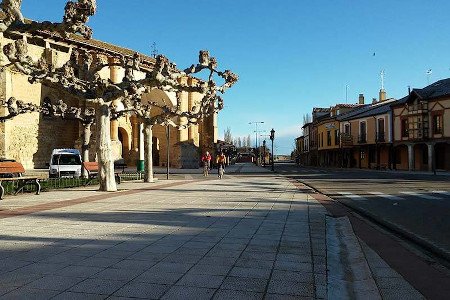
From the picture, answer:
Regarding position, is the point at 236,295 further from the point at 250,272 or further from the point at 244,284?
the point at 250,272

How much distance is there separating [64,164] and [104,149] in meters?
11.0

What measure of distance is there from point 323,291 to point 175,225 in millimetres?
4081

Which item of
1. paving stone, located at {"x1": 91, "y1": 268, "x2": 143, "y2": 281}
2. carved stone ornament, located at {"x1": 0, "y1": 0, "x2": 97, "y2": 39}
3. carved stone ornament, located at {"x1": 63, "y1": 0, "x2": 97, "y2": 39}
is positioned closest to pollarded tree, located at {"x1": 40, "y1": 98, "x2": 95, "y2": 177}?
carved stone ornament, located at {"x1": 0, "y1": 0, "x2": 97, "y2": 39}

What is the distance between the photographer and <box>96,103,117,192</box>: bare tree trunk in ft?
46.6

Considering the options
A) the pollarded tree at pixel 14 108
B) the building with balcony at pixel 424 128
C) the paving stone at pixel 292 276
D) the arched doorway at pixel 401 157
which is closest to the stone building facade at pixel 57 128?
the pollarded tree at pixel 14 108

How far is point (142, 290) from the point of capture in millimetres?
3695

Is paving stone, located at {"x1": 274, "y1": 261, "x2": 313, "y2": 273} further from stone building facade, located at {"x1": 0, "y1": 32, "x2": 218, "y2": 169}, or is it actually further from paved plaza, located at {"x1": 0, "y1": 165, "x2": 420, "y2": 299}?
stone building facade, located at {"x1": 0, "y1": 32, "x2": 218, "y2": 169}

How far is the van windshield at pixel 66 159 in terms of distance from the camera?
24.1 metres

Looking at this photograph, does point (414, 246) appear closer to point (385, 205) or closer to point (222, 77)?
point (385, 205)

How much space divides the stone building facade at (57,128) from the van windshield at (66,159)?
29.9ft

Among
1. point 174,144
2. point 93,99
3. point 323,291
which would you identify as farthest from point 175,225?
point 174,144

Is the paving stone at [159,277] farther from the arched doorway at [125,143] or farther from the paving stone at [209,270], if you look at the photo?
the arched doorway at [125,143]

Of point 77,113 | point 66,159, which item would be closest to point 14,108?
point 77,113

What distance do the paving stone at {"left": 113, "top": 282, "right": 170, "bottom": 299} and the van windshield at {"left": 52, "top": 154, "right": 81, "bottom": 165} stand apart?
2185cm
